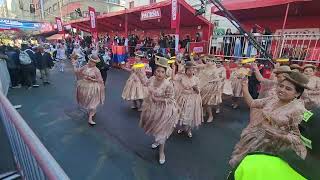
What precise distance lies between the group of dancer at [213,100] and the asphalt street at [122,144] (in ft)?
0.96

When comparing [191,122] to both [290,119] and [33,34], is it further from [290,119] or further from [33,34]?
[33,34]

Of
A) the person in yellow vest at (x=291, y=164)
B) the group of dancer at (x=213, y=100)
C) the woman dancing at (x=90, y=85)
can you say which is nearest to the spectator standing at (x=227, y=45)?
the group of dancer at (x=213, y=100)

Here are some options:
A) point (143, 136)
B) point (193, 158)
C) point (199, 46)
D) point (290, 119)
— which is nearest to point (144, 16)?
point (199, 46)

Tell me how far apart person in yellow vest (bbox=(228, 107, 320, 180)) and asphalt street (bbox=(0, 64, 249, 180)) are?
2924 mm

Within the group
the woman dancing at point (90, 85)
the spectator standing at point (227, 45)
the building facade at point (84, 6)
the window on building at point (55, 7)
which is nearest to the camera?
the woman dancing at point (90, 85)

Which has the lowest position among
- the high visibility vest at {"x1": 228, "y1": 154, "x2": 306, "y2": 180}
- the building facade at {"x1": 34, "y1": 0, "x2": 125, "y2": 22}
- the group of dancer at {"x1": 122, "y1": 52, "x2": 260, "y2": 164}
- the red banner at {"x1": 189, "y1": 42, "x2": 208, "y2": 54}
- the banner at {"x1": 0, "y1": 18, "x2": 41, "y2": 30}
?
the group of dancer at {"x1": 122, "y1": 52, "x2": 260, "y2": 164}

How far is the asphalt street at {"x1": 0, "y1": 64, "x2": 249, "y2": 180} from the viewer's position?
13.4 feet

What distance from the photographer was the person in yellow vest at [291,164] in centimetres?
111

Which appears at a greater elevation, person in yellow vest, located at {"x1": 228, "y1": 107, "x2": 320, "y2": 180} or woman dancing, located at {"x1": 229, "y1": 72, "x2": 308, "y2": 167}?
person in yellow vest, located at {"x1": 228, "y1": 107, "x2": 320, "y2": 180}

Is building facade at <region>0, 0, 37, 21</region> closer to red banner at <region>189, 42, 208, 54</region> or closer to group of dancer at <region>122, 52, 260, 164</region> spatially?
red banner at <region>189, 42, 208, 54</region>

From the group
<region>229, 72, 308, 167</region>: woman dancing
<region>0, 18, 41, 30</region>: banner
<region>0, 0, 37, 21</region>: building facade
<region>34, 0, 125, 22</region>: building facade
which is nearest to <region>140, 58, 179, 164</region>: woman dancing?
<region>229, 72, 308, 167</region>: woman dancing

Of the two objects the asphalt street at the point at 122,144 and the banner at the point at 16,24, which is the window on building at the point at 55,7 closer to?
the banner at the point at 16,24

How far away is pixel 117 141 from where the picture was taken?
5168mm

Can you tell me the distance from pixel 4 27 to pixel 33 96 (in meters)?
23.3
